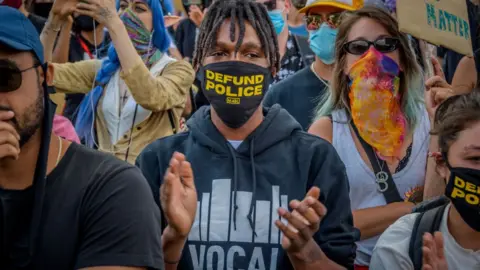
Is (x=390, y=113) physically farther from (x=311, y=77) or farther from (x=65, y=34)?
Answer: (x=65, y=34)

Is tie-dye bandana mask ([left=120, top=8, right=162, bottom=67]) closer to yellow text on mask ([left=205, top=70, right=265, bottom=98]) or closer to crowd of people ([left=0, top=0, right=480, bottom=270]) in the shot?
A: crowd of people ([left=0, top=0, right=480, bottom=270])

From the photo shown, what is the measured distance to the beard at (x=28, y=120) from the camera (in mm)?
3287

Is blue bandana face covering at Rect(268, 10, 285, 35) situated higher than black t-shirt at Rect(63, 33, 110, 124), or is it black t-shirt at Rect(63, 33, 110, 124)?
blue bandana face covering at Rect(268, 10, 285, 35)

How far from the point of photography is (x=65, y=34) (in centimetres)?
739

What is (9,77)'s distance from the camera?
3.31m

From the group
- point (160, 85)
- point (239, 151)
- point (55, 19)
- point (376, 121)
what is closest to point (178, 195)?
point (239, 151)

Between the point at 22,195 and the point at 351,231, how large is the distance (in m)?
1.53

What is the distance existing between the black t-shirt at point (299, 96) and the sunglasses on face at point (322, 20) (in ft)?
1.30

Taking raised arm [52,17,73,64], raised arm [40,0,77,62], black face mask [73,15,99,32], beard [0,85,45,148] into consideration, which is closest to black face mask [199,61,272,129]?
beard [0,85,45,148]

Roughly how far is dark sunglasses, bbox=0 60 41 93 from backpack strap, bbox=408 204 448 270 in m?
1.74

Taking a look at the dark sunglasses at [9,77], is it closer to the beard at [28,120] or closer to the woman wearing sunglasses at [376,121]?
the beard at [28,120]

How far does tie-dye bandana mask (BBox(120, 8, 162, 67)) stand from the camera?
664 centimetres

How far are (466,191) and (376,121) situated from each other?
1.11 m

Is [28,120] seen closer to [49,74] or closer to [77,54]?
[49,74]
